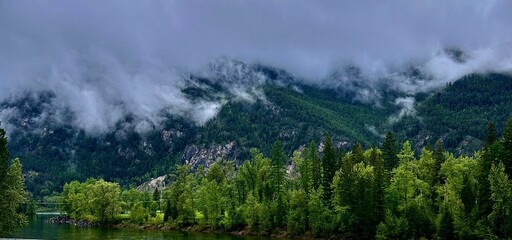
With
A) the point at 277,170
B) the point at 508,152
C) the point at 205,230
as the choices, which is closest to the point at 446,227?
the point at 508,152

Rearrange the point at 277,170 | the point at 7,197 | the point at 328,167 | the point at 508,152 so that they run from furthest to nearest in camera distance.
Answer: the point at 277,170 < the point at 328,167 < the point at 508,152 < the point at 7,197

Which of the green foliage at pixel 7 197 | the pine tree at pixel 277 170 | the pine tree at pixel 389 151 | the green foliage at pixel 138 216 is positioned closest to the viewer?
the green foliage at pixel 7 197

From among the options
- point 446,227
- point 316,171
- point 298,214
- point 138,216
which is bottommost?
point 446,227

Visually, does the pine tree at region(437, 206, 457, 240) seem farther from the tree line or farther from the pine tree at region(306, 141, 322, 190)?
the pine tree at region(306, 141, 322, 190)

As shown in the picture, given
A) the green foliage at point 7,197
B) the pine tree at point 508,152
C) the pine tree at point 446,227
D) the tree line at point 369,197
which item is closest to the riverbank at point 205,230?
the tree line at point 369,197

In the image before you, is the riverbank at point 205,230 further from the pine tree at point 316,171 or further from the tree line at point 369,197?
the pine tree at point 316,171

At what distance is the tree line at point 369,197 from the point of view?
100 metres

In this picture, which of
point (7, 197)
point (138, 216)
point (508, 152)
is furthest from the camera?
point (138, 216)

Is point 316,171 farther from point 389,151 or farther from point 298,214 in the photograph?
point 389,151

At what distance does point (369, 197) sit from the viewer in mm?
117812

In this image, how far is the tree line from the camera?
3957 inches

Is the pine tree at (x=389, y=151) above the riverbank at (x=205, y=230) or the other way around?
above

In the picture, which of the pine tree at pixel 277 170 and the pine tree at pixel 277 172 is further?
the pine tree at pixel 277 170

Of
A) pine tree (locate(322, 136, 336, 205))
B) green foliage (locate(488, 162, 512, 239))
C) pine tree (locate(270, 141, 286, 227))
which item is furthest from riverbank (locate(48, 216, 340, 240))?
green foliage (locate(488, 162, 512, 239))
